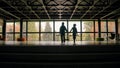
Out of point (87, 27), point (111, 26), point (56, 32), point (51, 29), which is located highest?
point (111, 26)

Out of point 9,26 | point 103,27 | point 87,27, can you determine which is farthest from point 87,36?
point 9,26

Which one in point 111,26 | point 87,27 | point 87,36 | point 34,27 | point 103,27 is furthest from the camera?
point 111,26

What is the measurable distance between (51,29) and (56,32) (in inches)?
38.9

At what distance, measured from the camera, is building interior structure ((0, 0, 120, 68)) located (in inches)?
253

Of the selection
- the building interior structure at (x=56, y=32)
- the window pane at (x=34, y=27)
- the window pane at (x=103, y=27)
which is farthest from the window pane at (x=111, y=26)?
the window pane at (x=34, y=27)

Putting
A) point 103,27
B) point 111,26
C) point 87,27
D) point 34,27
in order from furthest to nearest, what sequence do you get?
point 111,26, point 103,27, point 34,27, point 87,27

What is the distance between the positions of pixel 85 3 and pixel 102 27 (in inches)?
469

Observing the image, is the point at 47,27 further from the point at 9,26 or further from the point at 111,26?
the point at 111,26

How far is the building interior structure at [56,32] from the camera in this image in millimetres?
6430

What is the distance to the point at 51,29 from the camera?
102 ft

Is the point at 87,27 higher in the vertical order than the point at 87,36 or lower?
higher
